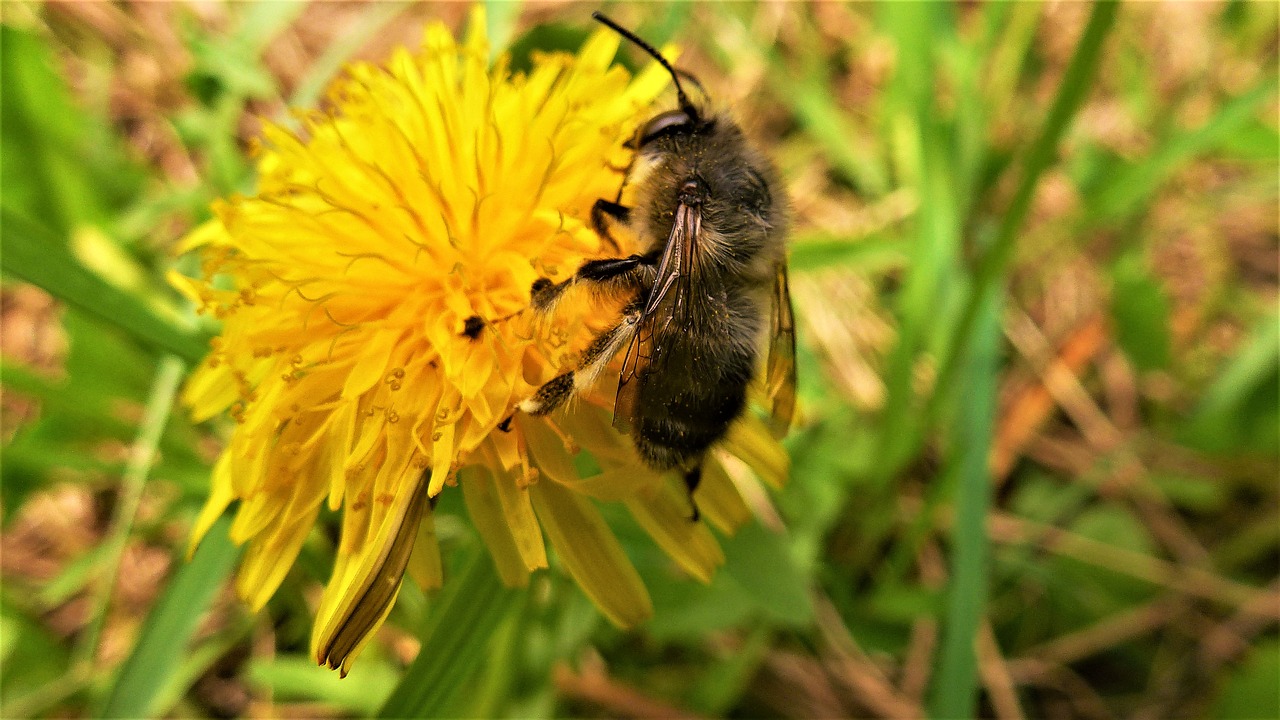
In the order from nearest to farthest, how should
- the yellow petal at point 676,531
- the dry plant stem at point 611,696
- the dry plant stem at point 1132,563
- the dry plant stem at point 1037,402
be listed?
the yellow petal at point 676,531 → the dry plant stem at point 611,696 → the dry plant stem at point 1132,563 → the dry plant stem at point 1037,402

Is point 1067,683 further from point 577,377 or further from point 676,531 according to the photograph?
point 577,377

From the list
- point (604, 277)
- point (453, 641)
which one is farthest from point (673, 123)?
point (453, 641)

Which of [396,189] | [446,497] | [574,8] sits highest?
[574,8]

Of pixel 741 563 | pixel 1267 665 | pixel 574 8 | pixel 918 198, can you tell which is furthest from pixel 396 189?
pixel 1267 665

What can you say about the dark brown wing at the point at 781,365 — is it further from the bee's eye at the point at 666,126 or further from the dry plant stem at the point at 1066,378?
the dry plant stem at the point at 1066,378

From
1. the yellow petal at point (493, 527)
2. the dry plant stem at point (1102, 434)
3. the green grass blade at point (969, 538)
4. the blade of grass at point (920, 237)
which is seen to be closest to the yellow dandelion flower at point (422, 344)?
the yellow petal at point (493, 527)

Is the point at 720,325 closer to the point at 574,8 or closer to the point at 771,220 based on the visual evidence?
the point at 771,220
